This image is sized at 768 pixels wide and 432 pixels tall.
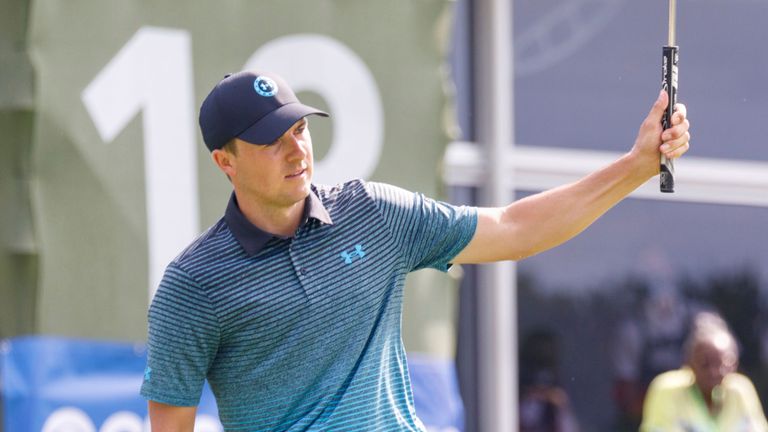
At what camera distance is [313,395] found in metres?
3.56

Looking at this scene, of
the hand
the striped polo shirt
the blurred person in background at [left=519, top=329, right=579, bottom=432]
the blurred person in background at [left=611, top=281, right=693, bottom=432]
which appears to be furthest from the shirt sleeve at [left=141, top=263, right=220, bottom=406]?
the blurred person in background at [left=611, top=281, right=693, bottom=432]

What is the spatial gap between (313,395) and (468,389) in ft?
14.1

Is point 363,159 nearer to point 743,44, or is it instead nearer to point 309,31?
point 309,31

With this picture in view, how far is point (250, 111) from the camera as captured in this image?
3557 millimetres

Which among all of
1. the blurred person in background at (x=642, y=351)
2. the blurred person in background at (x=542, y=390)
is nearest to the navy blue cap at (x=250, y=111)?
the blurred person in background at (x=542, y=390)

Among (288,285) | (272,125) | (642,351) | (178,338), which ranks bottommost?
(642,351)

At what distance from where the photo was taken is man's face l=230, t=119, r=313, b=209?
3.57 meters

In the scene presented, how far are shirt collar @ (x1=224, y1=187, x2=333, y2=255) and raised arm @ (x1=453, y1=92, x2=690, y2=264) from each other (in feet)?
1.34

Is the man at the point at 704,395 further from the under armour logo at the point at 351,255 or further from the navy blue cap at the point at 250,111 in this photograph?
the navy blue cap at the point at 250,111

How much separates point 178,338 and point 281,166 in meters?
0.51

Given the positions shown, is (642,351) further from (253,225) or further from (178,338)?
(178,338)

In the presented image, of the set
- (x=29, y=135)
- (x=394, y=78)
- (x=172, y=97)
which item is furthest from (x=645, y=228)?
(x=29, y=135)

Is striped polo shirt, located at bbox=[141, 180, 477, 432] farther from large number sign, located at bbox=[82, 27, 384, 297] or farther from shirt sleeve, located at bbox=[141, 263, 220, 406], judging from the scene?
large number sign, located at bbox=[82, 27, 384, 297]

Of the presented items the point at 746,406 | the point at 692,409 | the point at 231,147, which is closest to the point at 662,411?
the point at 692,409
